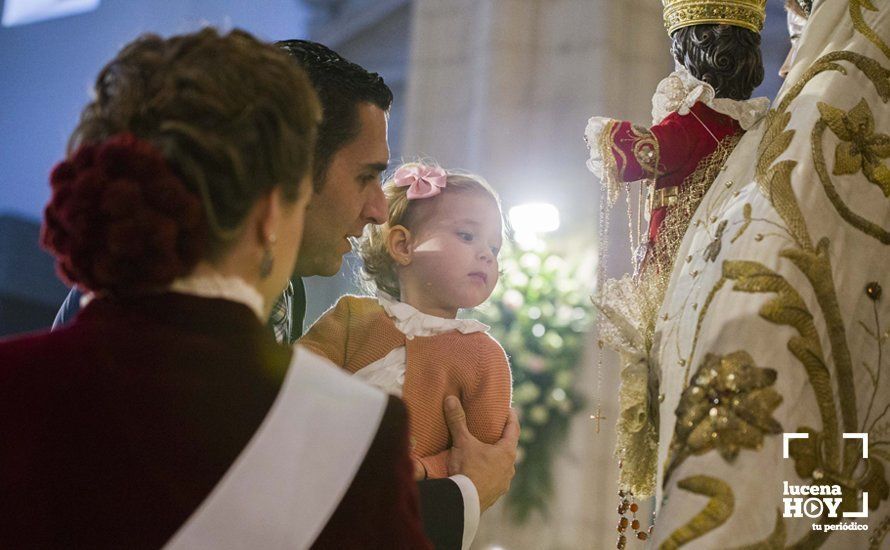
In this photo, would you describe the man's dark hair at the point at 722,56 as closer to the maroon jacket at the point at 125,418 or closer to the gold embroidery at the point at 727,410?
the gold embroidery at the point at 727,410

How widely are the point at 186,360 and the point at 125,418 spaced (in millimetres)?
88

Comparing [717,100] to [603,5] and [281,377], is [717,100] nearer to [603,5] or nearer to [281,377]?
[281,377]

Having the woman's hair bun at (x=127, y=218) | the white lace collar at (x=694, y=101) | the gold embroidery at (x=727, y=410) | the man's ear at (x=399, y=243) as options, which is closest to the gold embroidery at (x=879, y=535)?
the gold embroidery at (x=727, y=410)

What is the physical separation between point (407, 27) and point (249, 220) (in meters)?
7.91

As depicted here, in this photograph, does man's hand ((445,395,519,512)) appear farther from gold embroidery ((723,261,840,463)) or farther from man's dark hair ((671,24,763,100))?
man's dark hair ((671,24,763,100))

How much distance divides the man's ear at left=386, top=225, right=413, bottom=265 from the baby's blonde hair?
0.01 metres

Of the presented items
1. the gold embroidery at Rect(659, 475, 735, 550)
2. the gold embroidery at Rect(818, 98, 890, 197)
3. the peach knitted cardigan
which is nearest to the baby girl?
the peach knitted cardigan

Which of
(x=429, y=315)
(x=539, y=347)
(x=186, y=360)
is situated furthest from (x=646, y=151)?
(x=539, y=347)

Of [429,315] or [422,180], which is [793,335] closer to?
[429,315]

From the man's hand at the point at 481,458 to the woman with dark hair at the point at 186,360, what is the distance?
2.85 ft

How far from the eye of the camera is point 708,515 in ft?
5.38

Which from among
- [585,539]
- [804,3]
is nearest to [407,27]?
[585,539]

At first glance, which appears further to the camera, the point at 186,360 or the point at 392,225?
the point at 392,225

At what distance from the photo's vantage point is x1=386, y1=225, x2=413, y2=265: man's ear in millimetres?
2650
